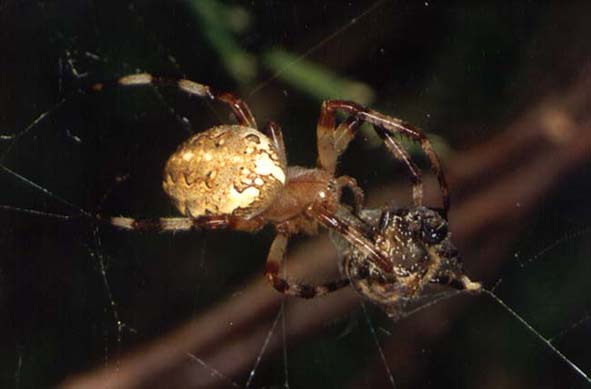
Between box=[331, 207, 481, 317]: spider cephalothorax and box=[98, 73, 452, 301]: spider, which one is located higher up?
box=[98, 73, 452, 301]: spider

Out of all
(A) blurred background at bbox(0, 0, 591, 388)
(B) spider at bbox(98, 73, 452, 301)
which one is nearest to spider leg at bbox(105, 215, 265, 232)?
(B) spider at bbox(98, 73, 452, 301)

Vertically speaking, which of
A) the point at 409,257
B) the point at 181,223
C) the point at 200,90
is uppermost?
the point at 200,90

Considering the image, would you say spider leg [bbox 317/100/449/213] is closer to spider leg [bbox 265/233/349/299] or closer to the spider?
the spider

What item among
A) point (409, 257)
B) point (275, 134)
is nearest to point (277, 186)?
point (275, 134)

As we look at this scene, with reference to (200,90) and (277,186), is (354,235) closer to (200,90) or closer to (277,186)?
(277,186)

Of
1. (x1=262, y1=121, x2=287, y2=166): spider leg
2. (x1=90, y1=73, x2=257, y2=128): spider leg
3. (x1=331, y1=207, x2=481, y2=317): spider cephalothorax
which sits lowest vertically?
(x1=331, y1=207, x2=481, y2=317): spider cephalothorax

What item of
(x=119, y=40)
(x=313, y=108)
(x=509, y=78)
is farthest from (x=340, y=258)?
(x=119, y=40)
